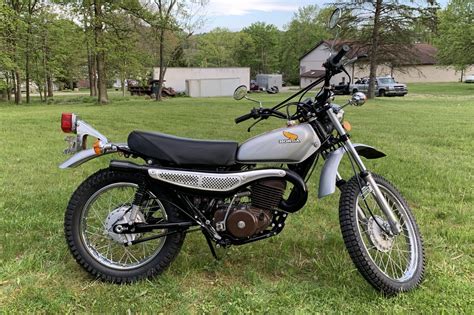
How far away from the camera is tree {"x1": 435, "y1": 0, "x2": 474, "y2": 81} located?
38.7 meters

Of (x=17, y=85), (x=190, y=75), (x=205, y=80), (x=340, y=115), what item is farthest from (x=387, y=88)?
(x=340, y=115)

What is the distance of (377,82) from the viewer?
3266cm

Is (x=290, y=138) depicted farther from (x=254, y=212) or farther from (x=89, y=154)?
(x=89, y=154)

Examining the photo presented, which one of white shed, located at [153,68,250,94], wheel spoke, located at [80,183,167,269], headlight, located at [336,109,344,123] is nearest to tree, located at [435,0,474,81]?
white shed, located at [153,68,250,94]

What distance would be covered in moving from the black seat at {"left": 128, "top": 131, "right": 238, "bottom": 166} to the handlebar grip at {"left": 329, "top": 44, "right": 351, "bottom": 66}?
2.71 ft

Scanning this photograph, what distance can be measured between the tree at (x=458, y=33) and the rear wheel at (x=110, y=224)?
134ft

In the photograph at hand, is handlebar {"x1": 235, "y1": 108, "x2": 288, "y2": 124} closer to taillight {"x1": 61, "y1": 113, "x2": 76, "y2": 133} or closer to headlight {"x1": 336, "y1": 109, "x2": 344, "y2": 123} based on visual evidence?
headlight {"x1": 336, "y1": 109, "x2": 344, "y2": 123}

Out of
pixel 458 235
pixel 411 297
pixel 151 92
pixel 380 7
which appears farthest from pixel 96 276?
pixel 151 92

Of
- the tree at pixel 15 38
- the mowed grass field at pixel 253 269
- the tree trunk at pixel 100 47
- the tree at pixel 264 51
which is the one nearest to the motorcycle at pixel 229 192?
the mowed grass field at pixel 253 269

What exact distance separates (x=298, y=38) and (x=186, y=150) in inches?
2902

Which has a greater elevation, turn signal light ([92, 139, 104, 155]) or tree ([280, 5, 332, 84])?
tree ([280, 5, 332, 84])

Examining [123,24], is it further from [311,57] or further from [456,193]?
[311,57]

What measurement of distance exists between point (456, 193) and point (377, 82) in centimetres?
2946

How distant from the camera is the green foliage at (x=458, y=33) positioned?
38.7 m
